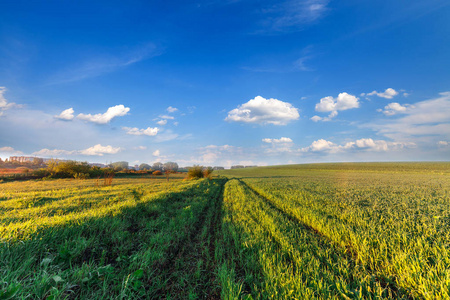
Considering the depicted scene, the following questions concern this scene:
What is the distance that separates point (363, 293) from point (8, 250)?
6.66 meters

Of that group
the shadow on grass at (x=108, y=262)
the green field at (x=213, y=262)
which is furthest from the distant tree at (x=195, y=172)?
the shadow on grass at (x=108, y=262)

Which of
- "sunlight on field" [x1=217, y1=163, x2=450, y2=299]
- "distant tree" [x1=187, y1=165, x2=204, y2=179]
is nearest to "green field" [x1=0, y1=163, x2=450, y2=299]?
"sunlight on field" [x1=217, y1=163, x2=450, y2=299]

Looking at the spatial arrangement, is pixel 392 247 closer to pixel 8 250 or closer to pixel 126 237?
pixel 126 237

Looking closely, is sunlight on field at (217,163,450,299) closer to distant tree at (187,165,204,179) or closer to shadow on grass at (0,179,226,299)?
shadow on grass at (0,179,226,299)

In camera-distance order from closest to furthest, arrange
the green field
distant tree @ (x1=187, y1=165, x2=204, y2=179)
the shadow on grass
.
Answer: the shadow on grass
the green field
distant tree @ (x1=187, y1=165, x2=204, y2=179)

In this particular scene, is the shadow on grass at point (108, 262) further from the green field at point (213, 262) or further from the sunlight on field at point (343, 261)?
the sunlight on field at point (343, 261)

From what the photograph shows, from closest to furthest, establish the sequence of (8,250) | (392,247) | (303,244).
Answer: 1. (8,250)
2. (392,247)
3. (303,244)

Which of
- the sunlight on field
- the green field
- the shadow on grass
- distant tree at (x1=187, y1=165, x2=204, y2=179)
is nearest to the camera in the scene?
the shadow on grass

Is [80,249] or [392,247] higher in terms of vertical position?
[80,249]

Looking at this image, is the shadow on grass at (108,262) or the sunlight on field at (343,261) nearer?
the shadow on grass at (108,262)

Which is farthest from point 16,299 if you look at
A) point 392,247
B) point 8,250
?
point 392,247

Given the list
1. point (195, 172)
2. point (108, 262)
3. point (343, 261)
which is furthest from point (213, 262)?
point (195, 172)

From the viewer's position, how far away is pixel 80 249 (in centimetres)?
380

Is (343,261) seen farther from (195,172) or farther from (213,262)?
(195,172)
